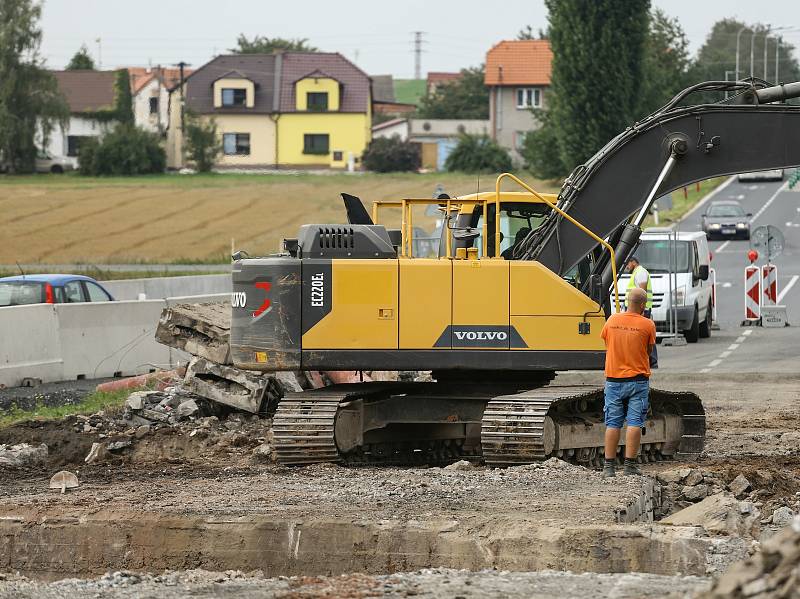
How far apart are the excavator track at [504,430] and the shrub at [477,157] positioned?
2953 inches

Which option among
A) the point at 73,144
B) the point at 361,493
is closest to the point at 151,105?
the point at 73,144

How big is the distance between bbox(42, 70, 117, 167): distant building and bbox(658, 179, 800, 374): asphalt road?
45.9 meters

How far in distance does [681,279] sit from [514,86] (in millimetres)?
82013

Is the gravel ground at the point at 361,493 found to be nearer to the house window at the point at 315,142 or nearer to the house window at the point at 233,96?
the house window at the point at 315,142

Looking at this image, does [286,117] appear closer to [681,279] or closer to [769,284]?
[769,284]

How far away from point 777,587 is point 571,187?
749 centimetres

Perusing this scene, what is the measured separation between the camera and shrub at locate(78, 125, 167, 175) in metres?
88.6

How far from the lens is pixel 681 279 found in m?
28.5

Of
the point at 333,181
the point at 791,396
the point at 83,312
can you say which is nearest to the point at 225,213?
the point at 333,181

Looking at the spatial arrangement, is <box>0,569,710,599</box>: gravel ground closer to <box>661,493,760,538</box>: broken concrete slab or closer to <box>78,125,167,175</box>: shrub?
<box>661,493,760,538</box>: broken concrete slab

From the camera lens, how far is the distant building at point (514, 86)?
10838cm

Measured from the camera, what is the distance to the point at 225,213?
69000 millimetres

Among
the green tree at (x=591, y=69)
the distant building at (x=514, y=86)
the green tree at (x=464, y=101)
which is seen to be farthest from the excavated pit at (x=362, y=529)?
the green tree at (x=464, y=101)

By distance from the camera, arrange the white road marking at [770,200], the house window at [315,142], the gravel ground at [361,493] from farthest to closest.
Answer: the house window at [315,142] < the white road marking at [770,200] < the gravel ground at [361,493]
